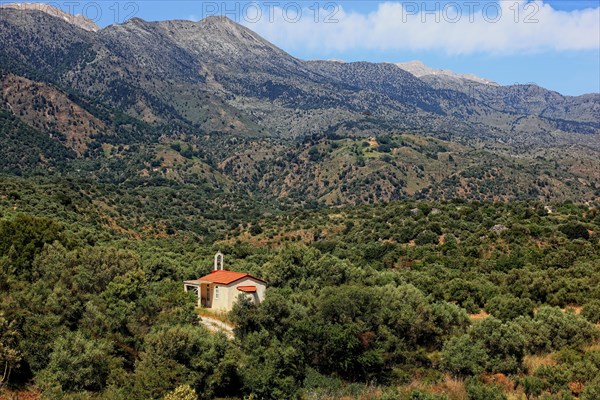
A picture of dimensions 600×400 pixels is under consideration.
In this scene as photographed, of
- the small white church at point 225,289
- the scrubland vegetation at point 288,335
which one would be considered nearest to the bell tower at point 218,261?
the scrubland vegetation at point 288,335

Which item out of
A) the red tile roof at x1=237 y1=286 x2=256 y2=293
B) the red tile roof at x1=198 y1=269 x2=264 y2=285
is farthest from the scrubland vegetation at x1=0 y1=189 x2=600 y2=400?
the red tile roof at x1=237 y1=286 x2=256 y2=293

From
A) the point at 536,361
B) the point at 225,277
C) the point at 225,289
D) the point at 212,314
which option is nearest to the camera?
the point at 536,361

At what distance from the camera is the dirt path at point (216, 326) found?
1258 inches

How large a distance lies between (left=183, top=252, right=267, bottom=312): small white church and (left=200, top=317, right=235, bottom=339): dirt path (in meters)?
1.75

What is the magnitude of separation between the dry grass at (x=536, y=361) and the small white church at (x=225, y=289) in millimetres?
16375

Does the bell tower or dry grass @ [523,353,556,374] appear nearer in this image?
dry grass @ [523,353,556,374]

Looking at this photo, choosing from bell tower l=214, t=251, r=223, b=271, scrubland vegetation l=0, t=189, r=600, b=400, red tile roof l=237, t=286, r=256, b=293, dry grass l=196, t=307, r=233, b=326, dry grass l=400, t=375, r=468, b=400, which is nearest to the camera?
scrubland vegetation l=0, t=189, r=600, b=400

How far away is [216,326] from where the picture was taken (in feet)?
111

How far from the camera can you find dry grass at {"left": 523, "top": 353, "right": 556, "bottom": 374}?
A: 28.1 m

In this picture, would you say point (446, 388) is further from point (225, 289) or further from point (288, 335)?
point (225, 289)

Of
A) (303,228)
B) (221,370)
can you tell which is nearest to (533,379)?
(221,370)

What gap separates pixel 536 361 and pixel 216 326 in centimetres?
1721

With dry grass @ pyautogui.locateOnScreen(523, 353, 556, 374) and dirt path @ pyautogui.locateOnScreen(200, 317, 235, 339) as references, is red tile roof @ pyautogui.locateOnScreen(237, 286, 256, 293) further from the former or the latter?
dry grass @ pyautogui.locateOnScreen(523, 353, 556, 374)

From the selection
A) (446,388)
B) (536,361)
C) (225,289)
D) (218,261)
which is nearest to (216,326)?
(225,289)
